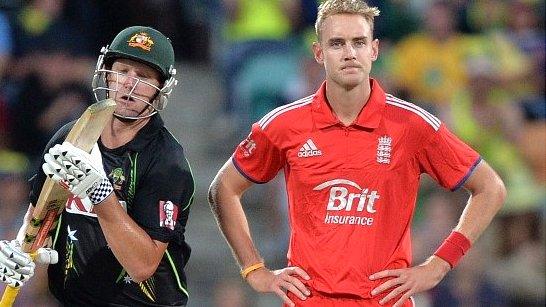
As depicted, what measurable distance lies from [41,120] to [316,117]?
14.6 feet

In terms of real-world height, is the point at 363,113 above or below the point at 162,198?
above

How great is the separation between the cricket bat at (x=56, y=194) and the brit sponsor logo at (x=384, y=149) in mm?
1198

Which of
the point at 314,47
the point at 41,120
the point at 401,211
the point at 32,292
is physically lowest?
the point at 32,292

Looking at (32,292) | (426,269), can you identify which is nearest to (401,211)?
(426,269)

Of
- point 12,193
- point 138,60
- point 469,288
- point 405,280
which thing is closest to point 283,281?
point 405,280

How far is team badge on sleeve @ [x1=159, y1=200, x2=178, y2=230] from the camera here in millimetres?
5295

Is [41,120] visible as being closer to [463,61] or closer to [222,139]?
[222,139]

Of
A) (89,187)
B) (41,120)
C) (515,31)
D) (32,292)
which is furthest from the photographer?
(515,31)

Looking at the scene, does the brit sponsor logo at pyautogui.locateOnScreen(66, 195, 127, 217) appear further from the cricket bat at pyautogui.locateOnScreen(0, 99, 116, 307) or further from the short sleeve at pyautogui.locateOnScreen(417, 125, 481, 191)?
A: the short sleeve at pyautogui.locateOnScreen(417, 125, 481, 191)

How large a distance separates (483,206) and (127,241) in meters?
1.62

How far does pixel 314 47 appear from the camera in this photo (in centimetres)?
575

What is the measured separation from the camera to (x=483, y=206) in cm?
564

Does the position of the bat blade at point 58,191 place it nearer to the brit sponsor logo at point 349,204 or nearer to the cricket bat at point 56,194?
the cricket bat at point 56,194

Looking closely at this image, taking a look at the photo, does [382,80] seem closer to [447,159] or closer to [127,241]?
[447,159]
